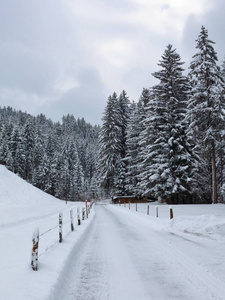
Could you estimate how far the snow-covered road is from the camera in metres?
4.27

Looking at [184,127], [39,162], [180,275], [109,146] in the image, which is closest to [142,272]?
[180,275]

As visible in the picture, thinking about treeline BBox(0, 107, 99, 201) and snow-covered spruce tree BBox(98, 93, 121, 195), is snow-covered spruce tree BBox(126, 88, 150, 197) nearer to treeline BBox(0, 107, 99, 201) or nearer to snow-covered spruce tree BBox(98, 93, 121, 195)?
snow-covered spruce tree BBox(98, 93, 121, 195)

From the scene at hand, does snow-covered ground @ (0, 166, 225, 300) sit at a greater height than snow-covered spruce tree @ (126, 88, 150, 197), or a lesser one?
lesser

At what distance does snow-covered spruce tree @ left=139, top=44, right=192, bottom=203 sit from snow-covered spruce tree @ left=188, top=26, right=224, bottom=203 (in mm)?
3202

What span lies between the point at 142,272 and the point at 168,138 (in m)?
25.0

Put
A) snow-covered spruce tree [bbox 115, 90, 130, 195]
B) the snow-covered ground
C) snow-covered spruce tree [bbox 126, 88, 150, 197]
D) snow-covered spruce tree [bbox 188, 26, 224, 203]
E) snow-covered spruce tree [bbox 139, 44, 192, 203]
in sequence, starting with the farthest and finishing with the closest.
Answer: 1. snow-covered spruce tree [bbox 115, 90, 130, 195]
2. snow-covered spruce tree [bbox 126, 88, 150, 197]
3. snow-covered spruce tree [bbox 139, 44, 192, 203]
4. snow-covered spruce tree [bbox 188, 26, 224, 203]
5. the snow-covered ground

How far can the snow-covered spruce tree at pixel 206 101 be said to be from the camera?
24.0 metres

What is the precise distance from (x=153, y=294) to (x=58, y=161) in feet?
238

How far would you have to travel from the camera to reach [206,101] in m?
24.6

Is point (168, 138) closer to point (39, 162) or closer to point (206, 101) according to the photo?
point (206, 101)

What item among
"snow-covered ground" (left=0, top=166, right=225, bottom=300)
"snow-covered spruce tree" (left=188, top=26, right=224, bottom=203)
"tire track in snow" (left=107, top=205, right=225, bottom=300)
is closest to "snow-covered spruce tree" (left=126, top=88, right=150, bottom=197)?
"snow-covered spruce tree" (left=188, top=26, right=224, bottom=203)

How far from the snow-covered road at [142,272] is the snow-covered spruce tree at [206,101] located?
1791 centimetres

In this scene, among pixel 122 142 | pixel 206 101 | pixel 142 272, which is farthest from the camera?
pixel 122 142

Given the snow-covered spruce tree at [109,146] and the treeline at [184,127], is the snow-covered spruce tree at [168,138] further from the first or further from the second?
the snow-covered spruce tree at [109,146]
